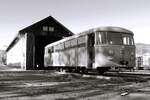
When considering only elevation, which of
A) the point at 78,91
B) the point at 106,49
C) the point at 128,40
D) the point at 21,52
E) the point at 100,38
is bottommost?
the point at 78,91

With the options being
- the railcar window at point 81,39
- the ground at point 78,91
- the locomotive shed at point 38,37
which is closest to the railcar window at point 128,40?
the railcar window at point 81,39

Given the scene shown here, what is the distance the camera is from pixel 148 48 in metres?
147

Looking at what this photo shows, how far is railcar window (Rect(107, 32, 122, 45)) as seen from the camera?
1820 centimetres

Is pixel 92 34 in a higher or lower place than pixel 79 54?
higher

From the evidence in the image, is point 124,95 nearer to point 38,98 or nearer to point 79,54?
point 38,98

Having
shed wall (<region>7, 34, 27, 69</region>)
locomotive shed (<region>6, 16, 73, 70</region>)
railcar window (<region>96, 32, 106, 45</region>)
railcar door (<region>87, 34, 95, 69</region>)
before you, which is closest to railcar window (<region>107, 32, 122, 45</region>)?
railcar window (<region>96, 32, 106, 45</region>)

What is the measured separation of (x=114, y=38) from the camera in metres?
18.4

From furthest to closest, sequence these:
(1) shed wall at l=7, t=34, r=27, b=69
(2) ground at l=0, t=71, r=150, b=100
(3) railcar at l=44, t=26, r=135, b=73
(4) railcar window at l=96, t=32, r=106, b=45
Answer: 1. (1) shed wall at l=7, t=34, r=27, b=69
2. (4) railcar window at l=96, t=32, r=106, b=45
3. (3) railcar at l=44, t=26, r=135, b=73
4. (2) ground at l=0, t=71, r=150, b=100

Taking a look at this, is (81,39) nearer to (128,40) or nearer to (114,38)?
(114,38)

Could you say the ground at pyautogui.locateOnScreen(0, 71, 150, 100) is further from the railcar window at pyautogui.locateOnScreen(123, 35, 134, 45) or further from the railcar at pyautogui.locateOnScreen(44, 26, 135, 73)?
the railcar window at pyautogui.locateOnScreen(123, 35, 134, 45)

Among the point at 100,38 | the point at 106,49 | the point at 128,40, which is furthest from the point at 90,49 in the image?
the point at 128,40

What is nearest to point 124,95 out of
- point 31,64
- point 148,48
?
point 31,64

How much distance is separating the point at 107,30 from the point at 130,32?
6.84ft

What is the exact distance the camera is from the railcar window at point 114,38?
18.2 meters
